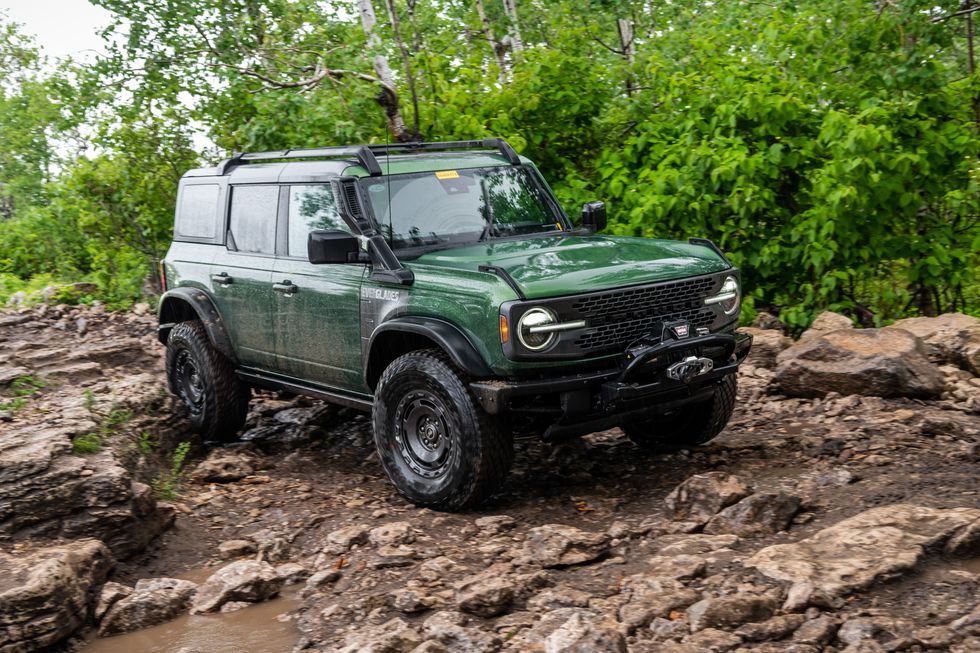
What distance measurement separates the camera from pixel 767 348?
342 inches

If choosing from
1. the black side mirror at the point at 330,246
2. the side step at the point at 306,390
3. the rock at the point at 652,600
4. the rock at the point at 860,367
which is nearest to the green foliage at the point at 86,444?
the side step at the point at 306,390

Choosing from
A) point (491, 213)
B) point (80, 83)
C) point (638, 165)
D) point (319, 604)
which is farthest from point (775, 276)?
point (80, 83)

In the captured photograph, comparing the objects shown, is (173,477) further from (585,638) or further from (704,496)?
(585,638)

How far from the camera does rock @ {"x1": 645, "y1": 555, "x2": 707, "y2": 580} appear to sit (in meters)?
4.38

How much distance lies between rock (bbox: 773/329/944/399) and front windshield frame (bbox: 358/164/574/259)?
213 cm

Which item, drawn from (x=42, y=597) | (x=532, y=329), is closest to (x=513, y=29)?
(x=532, y=329)

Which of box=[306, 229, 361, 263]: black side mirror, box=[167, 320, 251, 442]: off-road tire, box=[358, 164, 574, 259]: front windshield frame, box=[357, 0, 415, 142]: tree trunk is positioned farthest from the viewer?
box=[357, 0, 415, 142]: tree trunk

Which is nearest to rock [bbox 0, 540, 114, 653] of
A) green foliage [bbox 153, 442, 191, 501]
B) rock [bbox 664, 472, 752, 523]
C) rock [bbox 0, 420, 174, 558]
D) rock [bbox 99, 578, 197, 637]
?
rock [bbox 99, 578, 197, 637]

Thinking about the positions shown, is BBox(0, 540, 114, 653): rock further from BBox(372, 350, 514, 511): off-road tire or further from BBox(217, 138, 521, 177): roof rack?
BBox(217, 138, 521, 177): roof rack

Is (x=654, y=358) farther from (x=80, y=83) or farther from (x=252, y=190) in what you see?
(x=80, y=83)

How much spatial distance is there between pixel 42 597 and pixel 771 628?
3.03 meters

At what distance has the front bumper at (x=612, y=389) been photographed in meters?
5.13

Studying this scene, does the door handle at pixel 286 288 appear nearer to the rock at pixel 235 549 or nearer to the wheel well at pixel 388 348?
the wheel well at pixel 388 348

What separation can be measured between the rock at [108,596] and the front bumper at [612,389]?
1930 mm
